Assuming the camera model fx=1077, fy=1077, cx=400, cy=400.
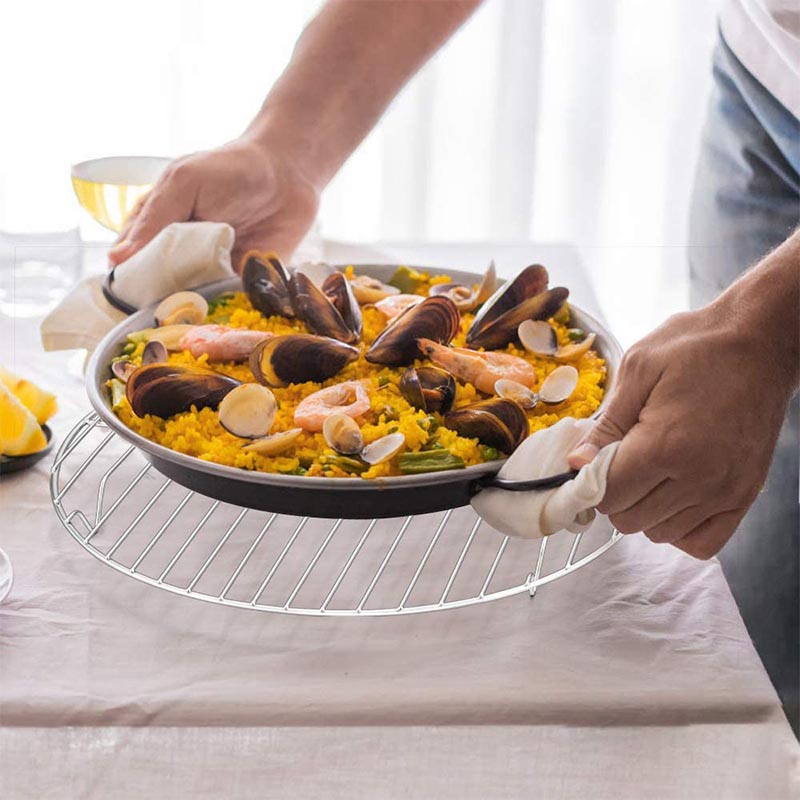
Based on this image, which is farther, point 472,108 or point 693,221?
point 472,108

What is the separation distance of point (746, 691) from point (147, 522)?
0.51m

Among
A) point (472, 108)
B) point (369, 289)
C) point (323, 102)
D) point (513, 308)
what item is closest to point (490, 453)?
point (513, 308)

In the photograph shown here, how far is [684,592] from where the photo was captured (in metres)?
0.88

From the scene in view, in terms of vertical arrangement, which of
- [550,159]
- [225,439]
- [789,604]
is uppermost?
[225,439]

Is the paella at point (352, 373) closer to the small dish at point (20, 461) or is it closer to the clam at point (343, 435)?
the clam at point (343, 435)

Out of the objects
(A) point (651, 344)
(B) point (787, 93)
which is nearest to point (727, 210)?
(B) point (787, 93)

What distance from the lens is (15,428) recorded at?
100cm

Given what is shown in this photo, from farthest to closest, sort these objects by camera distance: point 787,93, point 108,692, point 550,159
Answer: point 550,159
point 787,93
point 108,692

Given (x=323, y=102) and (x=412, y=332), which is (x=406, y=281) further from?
(x=323, y=102)

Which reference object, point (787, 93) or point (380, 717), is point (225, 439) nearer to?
point (380, 717)

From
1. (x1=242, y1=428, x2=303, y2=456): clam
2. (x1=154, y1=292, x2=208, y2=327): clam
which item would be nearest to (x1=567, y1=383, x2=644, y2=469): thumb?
(x1=242, y1=428, x2=303, y2=456): clam

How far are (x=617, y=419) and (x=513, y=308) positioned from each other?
0.85ft

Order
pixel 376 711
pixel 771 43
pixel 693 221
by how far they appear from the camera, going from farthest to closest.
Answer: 1. pixel 693 221
2. pixel 771 43
3. pixel 376 711

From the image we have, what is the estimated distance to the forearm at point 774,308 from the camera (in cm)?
82
